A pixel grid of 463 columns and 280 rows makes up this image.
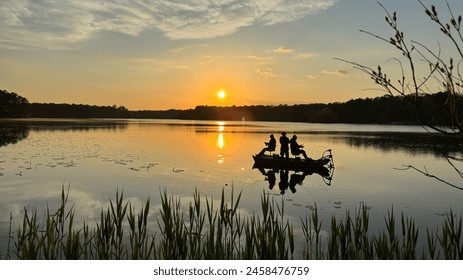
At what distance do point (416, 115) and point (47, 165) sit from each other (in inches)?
901

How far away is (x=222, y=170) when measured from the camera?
2353 centimetres

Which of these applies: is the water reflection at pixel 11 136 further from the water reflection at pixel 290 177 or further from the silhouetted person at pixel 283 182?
the silhouetted person at pixel 283 182

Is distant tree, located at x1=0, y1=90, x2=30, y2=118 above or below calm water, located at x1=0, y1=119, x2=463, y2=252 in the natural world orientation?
above

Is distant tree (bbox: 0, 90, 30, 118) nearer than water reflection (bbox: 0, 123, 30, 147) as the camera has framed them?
No

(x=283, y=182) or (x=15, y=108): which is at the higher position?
(x=15, y=108)

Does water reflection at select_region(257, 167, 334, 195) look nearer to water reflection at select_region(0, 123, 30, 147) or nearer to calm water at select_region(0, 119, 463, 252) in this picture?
calm water at select_region(0, 119, 463, 252)

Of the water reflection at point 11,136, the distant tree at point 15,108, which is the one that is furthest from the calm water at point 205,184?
the distant tree at point 15,108

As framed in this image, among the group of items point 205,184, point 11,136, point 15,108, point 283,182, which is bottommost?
point 283,182

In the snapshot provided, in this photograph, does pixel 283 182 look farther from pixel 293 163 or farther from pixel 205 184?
pixel 205 184

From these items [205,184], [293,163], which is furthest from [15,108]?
[205,184]

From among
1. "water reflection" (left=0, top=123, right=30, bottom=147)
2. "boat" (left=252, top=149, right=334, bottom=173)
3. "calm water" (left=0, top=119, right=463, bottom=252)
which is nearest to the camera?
"calm water" (left=0, top=119, right=463, bottom=252)

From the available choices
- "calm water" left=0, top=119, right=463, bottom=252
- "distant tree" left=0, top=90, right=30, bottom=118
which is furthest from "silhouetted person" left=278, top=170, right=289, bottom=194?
"distant tree" left=0, top=90, right=30, bottom=118

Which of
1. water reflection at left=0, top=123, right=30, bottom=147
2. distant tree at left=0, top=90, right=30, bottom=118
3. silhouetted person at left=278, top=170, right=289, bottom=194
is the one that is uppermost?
distant tree at left=0, top=90, right=30, bottom=118
